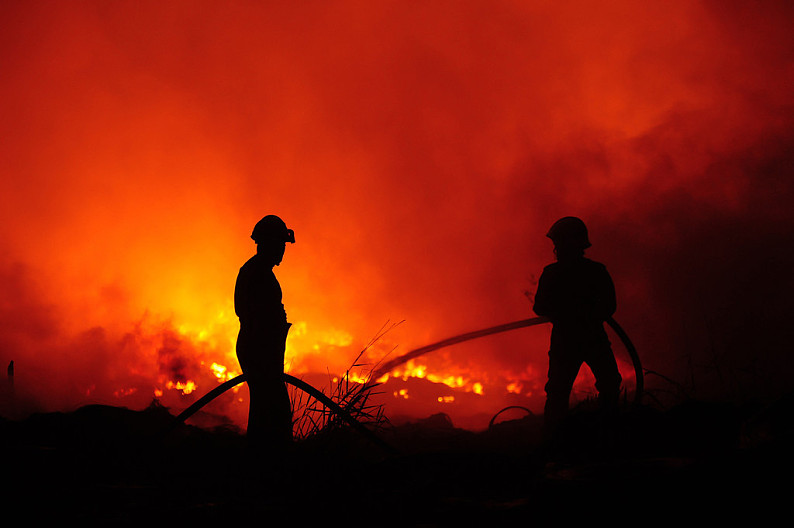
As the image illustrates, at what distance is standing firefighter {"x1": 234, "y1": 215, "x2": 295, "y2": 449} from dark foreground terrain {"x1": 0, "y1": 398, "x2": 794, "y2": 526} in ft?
1.70

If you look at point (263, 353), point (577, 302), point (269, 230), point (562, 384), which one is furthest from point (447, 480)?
point (577, 302)

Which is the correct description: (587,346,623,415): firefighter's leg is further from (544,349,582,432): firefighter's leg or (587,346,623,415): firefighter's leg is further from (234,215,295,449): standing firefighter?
(234,215,295,449): standing firefighter

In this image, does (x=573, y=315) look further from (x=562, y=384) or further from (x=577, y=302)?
(x=562, y=384)

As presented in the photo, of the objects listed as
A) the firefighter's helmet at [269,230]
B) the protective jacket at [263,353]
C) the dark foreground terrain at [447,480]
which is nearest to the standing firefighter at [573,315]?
the dark foreground terrain at [447,480]

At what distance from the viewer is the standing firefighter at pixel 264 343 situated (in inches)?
276

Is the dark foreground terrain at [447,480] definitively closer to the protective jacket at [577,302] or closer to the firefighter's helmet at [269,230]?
the protective jacket at [577,302]

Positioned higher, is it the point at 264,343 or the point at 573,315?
the point at 573,315

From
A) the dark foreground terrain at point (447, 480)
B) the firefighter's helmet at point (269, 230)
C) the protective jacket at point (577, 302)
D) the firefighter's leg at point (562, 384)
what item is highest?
the firefighter's helmet at point (269, 230)

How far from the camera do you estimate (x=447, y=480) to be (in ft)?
16.9

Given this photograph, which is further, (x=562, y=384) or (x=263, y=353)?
(x=562, y=384)

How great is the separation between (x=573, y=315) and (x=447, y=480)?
3.86 meters

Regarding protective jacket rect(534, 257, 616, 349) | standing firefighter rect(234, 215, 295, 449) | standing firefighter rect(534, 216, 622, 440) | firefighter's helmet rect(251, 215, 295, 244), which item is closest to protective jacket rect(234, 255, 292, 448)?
standing firefighter rect(234, 215, 295, 449)

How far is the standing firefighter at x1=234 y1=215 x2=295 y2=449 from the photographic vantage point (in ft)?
23.0

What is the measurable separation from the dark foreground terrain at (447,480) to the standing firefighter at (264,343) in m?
0.52
